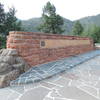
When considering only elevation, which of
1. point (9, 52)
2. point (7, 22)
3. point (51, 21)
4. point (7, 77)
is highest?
point (51, 21)

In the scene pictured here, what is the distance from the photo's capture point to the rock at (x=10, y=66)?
2.34 metres

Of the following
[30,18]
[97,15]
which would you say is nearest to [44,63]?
[30,18]

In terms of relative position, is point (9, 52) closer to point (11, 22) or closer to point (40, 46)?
point (40, 46)

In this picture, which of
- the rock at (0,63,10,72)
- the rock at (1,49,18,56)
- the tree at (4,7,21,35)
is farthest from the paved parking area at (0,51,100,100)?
the tree at (4,7,21,35)

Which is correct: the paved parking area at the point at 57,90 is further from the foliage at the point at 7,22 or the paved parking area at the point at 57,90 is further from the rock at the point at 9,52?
the foliage at the point at 7,22

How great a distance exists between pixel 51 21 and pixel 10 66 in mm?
10224

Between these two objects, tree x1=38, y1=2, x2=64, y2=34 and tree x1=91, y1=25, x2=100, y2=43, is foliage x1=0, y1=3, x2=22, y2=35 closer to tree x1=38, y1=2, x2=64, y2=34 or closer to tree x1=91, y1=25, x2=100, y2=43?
tree x1=38, y1=2, x2=64, y2=34

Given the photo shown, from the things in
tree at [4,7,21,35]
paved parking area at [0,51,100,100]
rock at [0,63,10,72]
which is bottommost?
paved parking area at [0,51,100,100]

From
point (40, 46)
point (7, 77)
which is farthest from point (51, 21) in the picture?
point (7, 77)

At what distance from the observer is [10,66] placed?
253 cm

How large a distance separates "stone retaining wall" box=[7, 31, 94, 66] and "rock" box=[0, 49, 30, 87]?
166 millimetres

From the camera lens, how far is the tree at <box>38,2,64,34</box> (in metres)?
12.3

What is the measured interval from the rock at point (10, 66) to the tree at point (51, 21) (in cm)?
982

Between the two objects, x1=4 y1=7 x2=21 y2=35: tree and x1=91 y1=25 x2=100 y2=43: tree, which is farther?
x1=91 y1=25 x2=100 y2=43: tree
